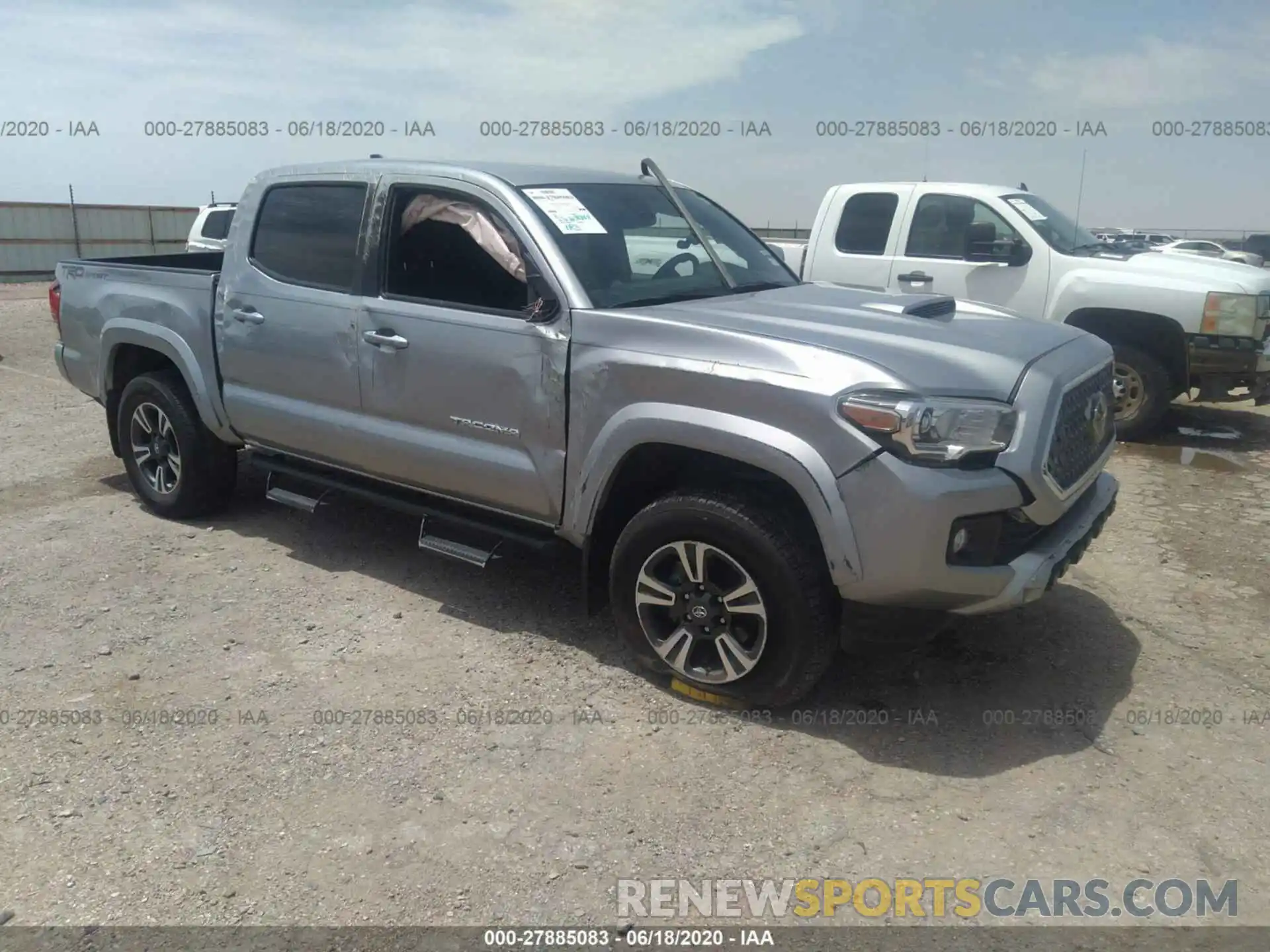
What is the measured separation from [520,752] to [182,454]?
312cm

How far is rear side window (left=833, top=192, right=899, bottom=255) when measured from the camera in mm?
8594

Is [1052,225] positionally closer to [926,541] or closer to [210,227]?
[926,541]

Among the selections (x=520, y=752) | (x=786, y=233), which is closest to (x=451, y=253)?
(x=520, y=752)

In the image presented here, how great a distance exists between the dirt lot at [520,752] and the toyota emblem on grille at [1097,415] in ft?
3.09

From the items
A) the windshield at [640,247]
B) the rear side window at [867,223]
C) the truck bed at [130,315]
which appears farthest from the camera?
the rear side window at [867,223]

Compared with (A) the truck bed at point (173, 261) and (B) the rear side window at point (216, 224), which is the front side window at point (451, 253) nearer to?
(A) the truck bed at point (173, 261)

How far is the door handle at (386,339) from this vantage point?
14.2 feet

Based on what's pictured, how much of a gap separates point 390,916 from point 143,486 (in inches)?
158

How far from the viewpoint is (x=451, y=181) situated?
4.31m

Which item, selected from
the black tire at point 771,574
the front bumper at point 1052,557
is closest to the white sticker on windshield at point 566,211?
the black tire at point 771,574

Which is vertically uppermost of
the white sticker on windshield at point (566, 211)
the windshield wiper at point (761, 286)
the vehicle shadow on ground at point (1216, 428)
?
the white sticker on windshield at point (566, 211)

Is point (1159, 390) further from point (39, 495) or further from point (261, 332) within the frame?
point (39, 495)

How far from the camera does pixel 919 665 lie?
4.12 meters

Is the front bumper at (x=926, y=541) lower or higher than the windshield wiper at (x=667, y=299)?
lower
